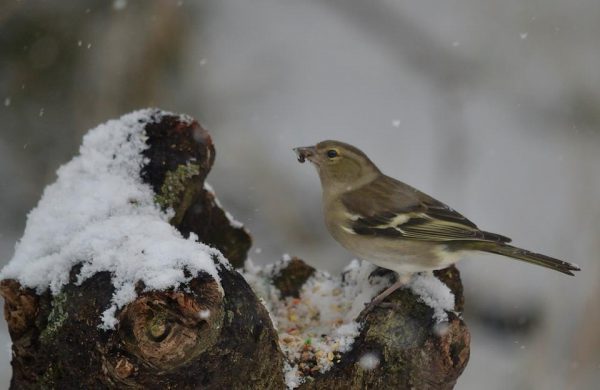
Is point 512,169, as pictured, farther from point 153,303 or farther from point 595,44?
point 153,303

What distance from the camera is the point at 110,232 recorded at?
2557mm

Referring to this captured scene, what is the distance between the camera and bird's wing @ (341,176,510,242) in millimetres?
3527

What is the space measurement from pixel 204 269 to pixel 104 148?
2.94ft

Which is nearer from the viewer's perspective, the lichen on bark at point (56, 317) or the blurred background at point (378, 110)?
the lichen on bark at point (56, 317)

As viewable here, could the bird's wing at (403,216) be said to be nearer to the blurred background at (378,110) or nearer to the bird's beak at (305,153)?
the bird's beak at (305,153)

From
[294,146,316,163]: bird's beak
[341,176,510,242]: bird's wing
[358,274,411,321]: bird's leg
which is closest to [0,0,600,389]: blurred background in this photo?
[341,176,510,242]: bird's wing

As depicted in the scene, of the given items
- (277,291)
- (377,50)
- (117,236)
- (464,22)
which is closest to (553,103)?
(464,22)

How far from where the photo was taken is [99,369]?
90.0 inches

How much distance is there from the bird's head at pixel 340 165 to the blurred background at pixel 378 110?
5.90 feet

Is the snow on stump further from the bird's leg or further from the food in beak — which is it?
the food in beak

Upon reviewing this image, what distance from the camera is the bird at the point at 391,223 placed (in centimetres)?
335

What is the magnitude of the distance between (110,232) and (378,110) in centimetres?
582

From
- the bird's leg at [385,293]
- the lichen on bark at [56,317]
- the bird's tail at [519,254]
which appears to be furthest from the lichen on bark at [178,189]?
the bird's tail at [519,254]

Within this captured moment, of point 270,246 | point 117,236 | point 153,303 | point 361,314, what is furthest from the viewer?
point 270,246
